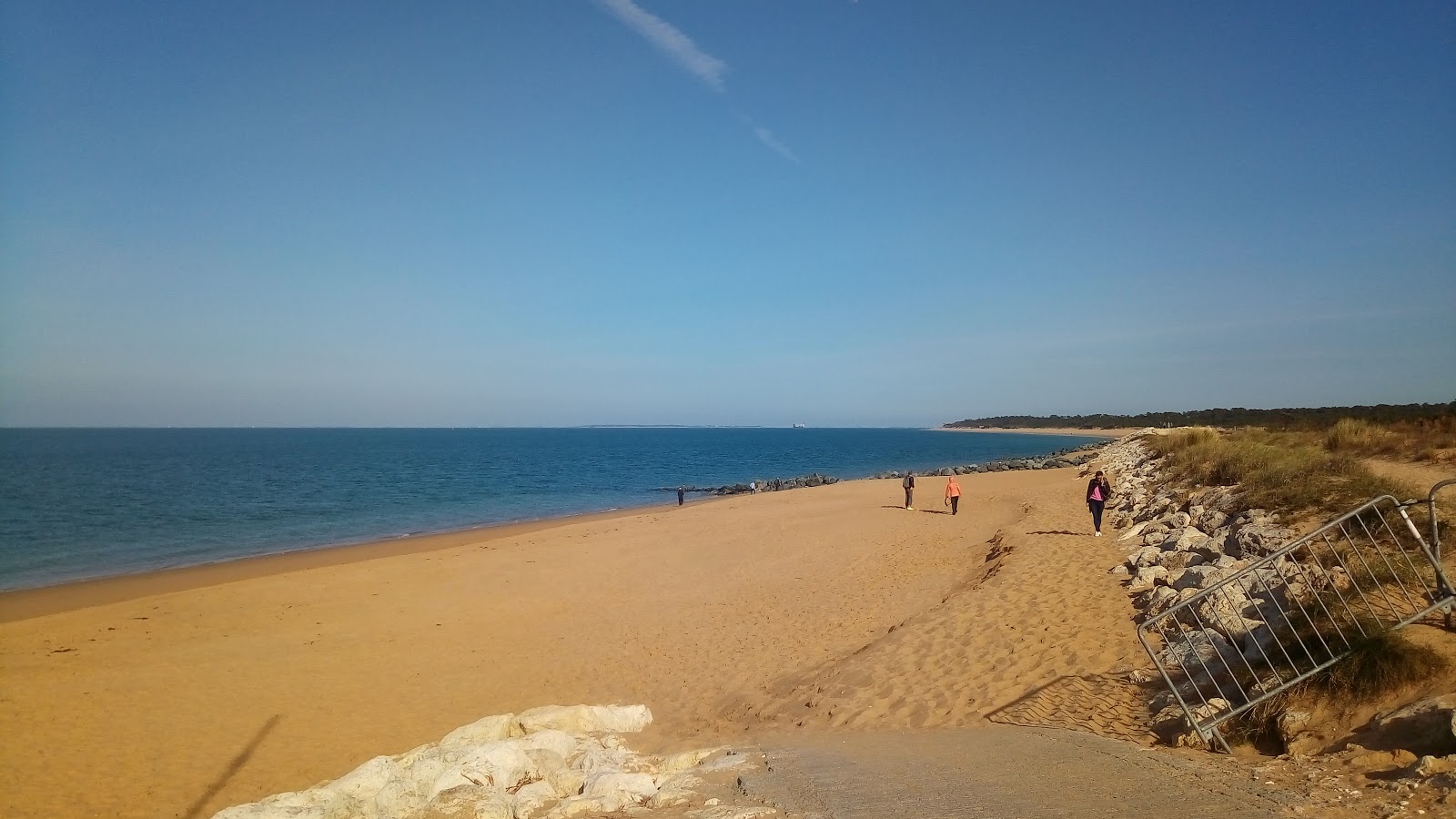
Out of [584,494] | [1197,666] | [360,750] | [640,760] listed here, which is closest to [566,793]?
[640,760]

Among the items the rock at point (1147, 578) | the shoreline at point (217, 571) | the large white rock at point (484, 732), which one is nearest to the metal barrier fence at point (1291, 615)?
the rock at point (1147, 578)

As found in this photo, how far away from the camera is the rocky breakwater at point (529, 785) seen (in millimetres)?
5508

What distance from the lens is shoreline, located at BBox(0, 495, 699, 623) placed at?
17297mm

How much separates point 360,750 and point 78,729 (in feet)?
13.6

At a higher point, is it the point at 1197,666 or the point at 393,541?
the point at 1197,666

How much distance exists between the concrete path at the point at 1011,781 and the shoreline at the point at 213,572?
18.6 metres

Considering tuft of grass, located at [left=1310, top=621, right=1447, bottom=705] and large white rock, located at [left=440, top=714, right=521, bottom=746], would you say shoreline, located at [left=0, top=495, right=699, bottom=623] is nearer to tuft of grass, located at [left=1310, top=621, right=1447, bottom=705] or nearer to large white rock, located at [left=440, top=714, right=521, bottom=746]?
large white rock, located at [left=440, top=714, right=521, bottom=746]

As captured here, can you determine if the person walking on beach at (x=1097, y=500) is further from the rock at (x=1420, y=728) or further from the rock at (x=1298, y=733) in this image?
the rock at (x=1420, y=728)

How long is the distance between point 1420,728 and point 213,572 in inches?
987

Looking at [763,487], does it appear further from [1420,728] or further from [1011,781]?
[1420,728]

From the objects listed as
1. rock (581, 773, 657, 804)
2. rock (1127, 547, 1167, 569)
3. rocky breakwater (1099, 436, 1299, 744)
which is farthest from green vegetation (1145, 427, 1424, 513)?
rock (581, 773, 657, 804)

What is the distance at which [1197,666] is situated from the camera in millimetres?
6793

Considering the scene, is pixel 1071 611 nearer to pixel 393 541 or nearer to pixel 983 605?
pixel 983 605

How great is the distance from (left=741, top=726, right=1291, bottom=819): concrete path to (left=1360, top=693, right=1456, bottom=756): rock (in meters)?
0.87
